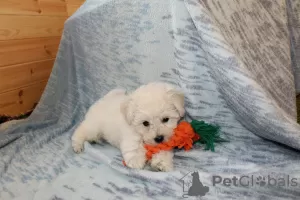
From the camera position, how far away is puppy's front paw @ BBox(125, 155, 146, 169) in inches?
47.3

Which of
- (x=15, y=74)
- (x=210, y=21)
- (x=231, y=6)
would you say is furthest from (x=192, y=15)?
(x=15, y=74)

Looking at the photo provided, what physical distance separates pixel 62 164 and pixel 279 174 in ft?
3.02

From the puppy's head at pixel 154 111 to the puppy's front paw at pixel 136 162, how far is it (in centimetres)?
8

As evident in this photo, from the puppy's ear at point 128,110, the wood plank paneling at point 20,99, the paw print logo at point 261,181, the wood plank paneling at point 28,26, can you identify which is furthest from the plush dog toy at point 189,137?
the wood plank paneling at point 28,26

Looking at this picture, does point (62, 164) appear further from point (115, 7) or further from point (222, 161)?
point (115, 7)

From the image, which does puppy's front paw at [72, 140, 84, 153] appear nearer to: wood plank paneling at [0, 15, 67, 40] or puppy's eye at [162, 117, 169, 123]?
puppy's eye at [162, 117, 169, 123]

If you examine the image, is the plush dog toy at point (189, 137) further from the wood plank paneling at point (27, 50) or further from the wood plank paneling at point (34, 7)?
the wood plank paneling at point (34, 7)

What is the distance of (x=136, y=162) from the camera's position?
47.4 inches

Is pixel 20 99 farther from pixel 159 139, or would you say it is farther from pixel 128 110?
pixel 159 139

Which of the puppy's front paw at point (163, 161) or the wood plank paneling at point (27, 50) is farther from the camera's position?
the wood plank paneling at point (27, 50)

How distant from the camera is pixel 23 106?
2.21 metres

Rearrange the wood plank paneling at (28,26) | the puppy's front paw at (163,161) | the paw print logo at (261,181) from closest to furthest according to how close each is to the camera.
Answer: the paw print logo at (261,181) → the puppy's front paw at (163,161) → the wood plank paneling at (28,26)

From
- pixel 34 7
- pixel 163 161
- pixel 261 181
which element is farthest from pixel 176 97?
pixel 34 7

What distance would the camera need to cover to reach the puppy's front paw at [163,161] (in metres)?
1.17
